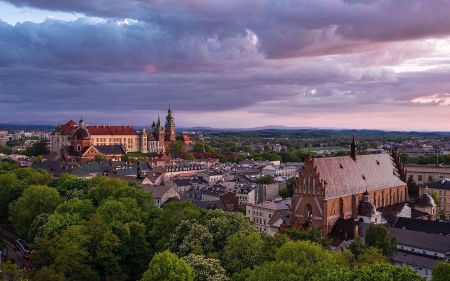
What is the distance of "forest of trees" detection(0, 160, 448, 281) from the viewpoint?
44.3m

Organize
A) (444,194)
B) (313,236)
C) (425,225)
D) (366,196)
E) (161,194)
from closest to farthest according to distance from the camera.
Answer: (313,236) → (425,225) → (366,196) → (161,194) → (444,194)

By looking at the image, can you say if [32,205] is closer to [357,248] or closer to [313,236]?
[313,236]

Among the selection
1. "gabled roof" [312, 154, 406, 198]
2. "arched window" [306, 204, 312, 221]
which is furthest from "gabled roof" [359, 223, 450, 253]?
"arched window" [306, 204, 312, 221]

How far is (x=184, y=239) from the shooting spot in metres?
59.5

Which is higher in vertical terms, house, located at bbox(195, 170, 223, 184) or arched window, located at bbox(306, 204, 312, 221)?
arched window, located at bbox(306, 204, 312, 221)

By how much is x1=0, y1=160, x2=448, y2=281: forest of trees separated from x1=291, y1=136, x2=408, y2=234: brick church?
13.4 m

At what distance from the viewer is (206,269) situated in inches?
1955

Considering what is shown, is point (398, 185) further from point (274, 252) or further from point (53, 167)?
point (53, 167)

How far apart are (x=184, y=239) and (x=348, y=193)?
33333 mm

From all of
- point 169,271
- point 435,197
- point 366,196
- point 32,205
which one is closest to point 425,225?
point 366,196

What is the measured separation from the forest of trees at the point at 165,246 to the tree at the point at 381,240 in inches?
4.6

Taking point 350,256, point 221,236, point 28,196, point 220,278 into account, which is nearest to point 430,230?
point 350,256

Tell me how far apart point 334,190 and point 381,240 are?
66.7 ft

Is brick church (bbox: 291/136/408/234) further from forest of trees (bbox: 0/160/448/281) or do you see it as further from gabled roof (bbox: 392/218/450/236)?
forest of trees (bbox: 0/160/448/281)
